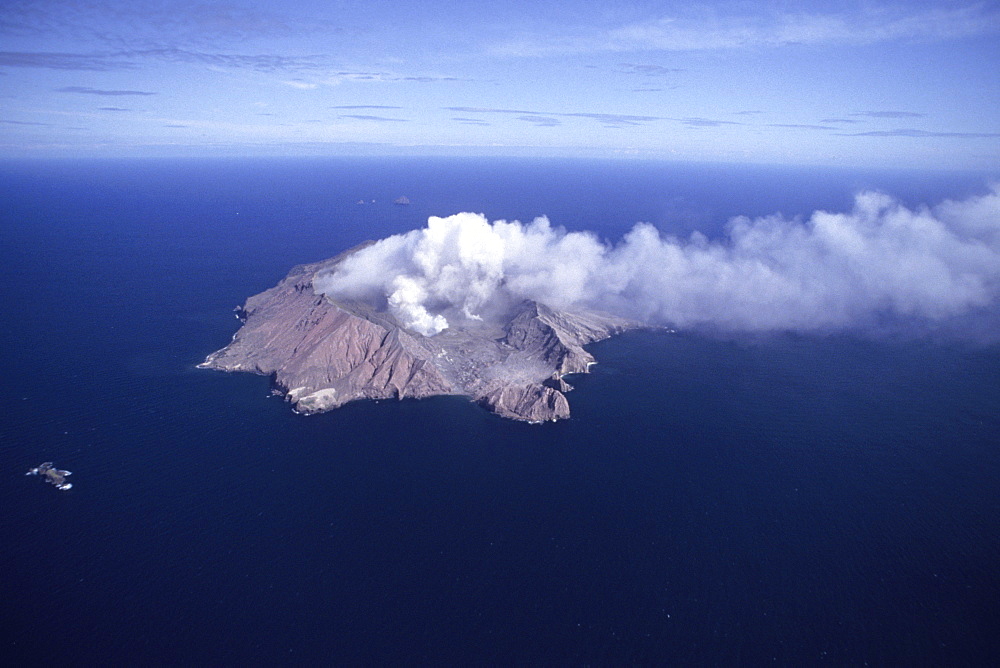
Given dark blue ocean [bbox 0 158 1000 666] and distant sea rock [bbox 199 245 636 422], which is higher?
distant sea rock [bbox 199 245 636 422]

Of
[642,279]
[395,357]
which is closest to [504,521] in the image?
[395,357]

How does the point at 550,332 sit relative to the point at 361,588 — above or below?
above

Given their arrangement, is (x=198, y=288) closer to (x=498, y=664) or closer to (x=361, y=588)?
(x=361, y=588)

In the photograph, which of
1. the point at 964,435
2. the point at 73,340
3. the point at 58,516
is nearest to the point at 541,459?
the point at 58,516

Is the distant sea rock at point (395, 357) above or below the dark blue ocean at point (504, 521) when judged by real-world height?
above

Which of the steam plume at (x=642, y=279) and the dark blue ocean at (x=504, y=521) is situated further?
the steam plume at (x=642, y=279)
